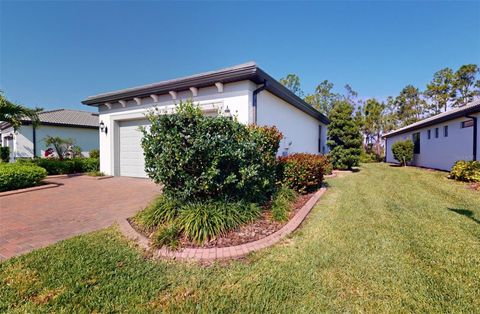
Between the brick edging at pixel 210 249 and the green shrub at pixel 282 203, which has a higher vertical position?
the green shrub at pixel 282 203

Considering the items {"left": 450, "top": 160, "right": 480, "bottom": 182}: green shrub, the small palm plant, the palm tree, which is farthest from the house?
the small palm plant

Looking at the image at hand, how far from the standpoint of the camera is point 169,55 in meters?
12.3

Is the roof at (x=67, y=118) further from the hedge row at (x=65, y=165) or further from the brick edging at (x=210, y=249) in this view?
the brick edging at (x=210, y=249)

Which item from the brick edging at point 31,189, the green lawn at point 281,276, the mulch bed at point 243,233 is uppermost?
the brick edging at point 31,189

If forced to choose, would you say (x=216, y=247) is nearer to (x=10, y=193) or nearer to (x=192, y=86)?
(x=192, y=86)

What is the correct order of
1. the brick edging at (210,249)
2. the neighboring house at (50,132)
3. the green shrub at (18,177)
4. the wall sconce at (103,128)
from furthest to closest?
the neighboring house at (50,132) < the wall sconce at (103,128) < the green shrub at (18,177) < the brick edging at (210,249)

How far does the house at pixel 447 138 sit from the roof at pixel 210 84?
817 cm

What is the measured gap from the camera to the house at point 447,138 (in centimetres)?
1051

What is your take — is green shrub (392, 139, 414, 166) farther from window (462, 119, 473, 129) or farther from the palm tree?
the palm tree

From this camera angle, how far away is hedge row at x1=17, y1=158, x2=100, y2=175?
1131 cm

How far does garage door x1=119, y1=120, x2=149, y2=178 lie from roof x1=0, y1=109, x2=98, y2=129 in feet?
33.9

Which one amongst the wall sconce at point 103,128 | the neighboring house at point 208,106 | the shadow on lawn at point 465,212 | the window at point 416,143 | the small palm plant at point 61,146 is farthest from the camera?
the window at point 416,143

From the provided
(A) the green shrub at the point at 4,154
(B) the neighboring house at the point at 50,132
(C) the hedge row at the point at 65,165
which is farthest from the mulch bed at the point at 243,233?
(A) the green shrub at the point at 4,154

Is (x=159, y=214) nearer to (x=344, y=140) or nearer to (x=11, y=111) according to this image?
(x=11, y=111)
